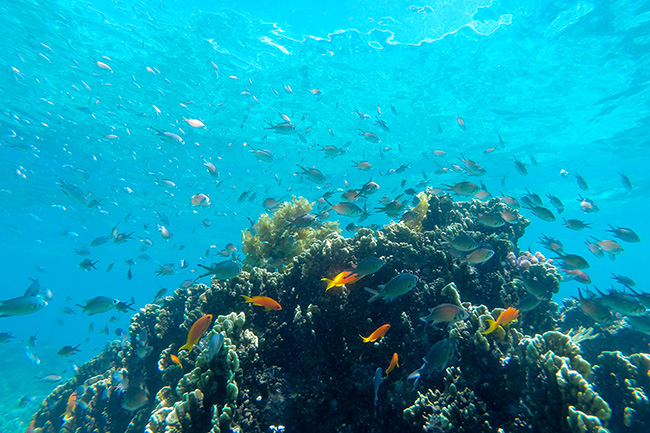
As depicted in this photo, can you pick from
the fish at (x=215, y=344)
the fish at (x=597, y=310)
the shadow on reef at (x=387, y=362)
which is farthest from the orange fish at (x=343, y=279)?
the fish at (x=597, y=310)

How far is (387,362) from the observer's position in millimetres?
4078

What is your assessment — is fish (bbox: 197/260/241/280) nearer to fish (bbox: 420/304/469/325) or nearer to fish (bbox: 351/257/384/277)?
fish (bbox: 351/257/384/277)

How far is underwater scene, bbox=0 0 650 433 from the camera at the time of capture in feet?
12.4

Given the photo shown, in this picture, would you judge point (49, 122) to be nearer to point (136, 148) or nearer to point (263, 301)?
point (136, 148)

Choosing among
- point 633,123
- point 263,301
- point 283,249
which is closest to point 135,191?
point 283,249

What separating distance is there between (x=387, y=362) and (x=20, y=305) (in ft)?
27.6

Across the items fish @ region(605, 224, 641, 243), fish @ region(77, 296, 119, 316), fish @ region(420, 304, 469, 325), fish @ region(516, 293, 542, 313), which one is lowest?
fish @ region(77, 296, 119, 316)

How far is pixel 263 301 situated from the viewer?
4164mm

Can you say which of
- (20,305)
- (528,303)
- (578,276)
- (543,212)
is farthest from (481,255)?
(20,305)

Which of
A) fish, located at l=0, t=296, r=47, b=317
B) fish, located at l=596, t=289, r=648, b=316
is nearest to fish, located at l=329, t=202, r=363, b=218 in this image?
fish, located at l=596, t=289, r=648, b=316

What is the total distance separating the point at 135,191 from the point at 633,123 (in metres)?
51.3

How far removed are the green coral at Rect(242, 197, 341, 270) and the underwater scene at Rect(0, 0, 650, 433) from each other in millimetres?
56

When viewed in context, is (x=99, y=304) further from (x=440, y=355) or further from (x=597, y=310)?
(x=597, y=310)

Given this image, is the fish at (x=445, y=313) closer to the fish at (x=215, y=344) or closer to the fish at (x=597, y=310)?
the fish at (x=215, y=344)
